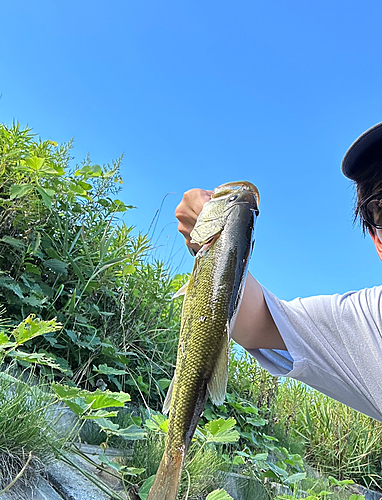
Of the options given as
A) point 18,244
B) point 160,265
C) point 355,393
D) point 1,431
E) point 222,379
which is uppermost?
point 160,265

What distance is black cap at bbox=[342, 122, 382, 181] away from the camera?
7.12 ft

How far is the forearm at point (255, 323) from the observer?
1979 millimetres

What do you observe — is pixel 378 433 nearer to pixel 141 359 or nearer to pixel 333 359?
pixel 141 359

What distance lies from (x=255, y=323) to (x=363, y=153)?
1.01 meters

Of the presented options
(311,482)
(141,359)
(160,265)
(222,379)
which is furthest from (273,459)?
(222,379)

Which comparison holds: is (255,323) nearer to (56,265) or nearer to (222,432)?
(222,432)

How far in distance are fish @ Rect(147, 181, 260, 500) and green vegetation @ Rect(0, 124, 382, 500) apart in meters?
0.70

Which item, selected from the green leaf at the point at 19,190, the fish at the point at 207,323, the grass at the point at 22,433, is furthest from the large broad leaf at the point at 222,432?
the green leaf at the point at 19,190

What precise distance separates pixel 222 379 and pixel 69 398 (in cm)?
91

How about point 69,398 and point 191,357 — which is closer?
point 191,357

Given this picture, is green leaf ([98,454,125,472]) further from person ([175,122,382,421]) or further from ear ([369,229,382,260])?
ear ([369,229,382,260])

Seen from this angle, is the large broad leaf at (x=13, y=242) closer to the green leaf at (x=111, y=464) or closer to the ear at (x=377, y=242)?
the green leaf at (x=111, y=464)

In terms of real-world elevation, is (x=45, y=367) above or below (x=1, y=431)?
above

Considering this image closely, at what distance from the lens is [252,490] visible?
9.29ft
